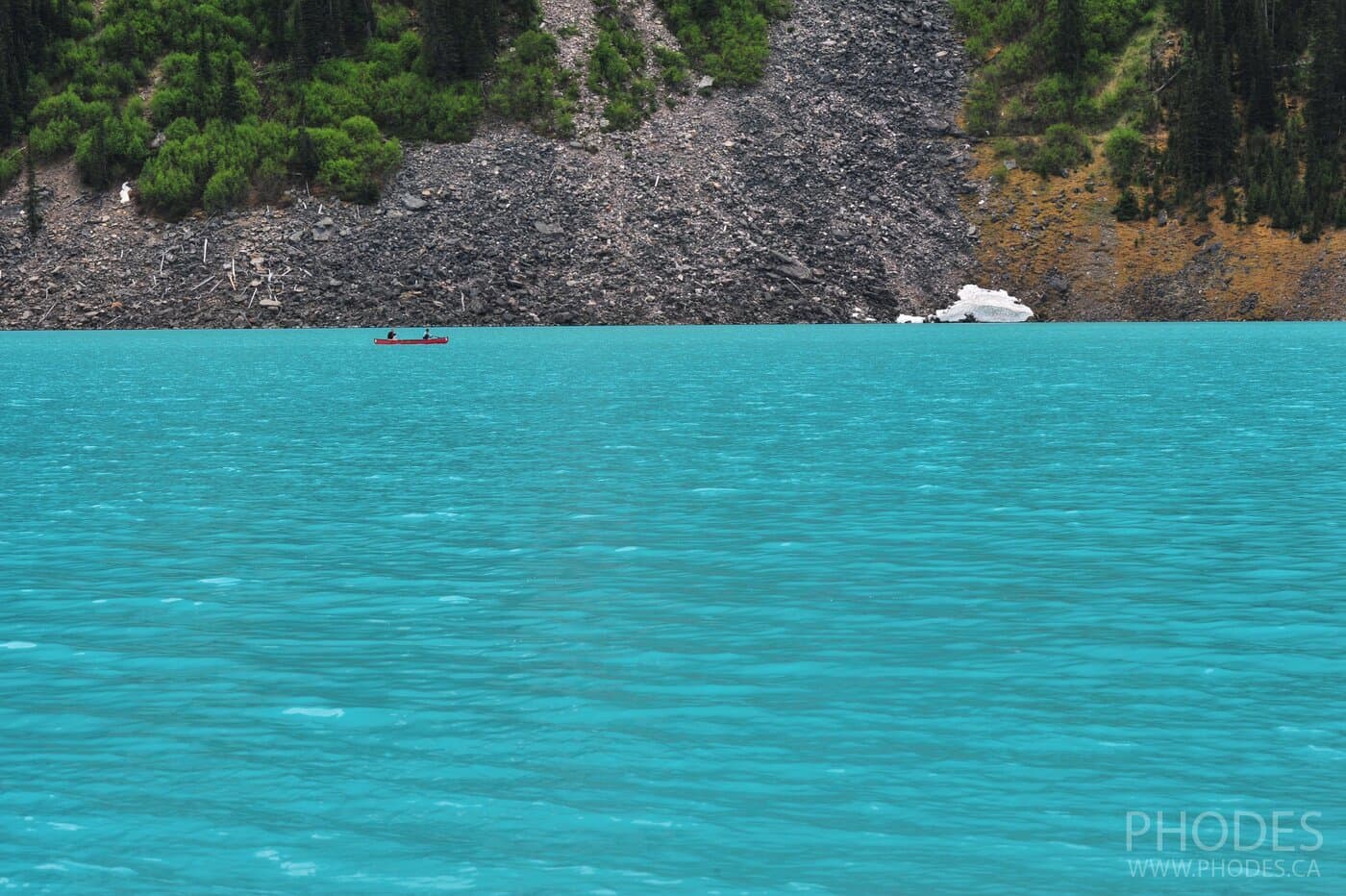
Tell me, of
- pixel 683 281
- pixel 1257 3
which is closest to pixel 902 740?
pixel 683 281

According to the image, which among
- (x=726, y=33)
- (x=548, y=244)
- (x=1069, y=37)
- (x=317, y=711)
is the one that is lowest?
(x=317, y=711)

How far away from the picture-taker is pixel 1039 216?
107 metres

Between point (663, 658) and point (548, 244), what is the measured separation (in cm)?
8739

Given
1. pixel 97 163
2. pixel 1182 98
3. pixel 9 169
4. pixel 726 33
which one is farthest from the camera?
pixel 726 33

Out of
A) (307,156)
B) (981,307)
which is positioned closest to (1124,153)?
(981,307)

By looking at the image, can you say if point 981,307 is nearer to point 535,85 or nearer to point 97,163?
point 535,85

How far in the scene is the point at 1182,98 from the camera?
110 m

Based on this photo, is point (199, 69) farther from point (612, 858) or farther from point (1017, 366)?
point (612, 858)

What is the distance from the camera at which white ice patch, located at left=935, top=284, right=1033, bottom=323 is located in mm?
103688

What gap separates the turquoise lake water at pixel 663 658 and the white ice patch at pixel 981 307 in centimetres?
6893

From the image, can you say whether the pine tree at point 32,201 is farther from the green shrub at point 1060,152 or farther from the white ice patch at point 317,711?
the white ice patch at point 317,711

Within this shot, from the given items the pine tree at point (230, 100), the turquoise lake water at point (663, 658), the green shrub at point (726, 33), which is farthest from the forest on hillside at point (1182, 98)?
the turquoise lake water at point (663, 658)

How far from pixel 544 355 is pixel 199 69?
182 feet

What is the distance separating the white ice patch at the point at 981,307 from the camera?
103688 millimetres
